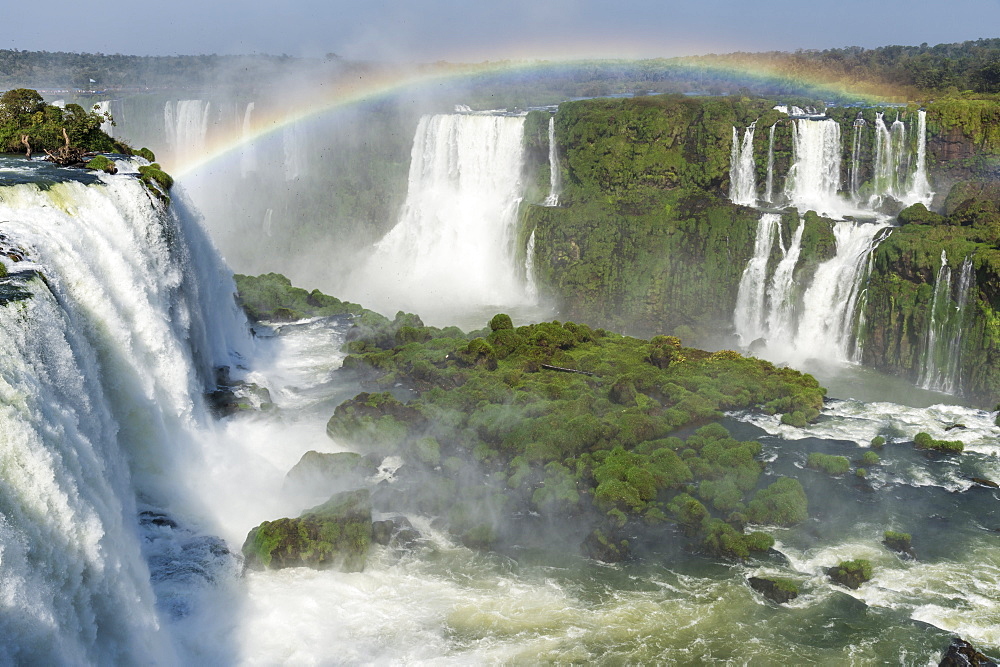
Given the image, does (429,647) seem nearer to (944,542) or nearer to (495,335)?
(944,542)

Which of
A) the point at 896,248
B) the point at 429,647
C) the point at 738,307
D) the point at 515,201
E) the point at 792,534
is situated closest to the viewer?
the point at 429,647

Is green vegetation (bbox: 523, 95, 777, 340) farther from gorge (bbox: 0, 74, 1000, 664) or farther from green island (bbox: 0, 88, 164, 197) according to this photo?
green island (bbox: 0, 88, 164, 197)

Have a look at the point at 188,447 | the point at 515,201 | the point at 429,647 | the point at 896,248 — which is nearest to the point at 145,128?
the point at 515,201

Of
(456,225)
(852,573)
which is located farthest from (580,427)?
(456,225)

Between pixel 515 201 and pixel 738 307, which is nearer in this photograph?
pixel 738 307

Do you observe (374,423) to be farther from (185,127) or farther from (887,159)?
(185,127)

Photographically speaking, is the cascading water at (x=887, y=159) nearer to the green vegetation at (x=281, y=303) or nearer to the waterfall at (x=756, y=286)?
the waterfall at (x=756, y=286)
